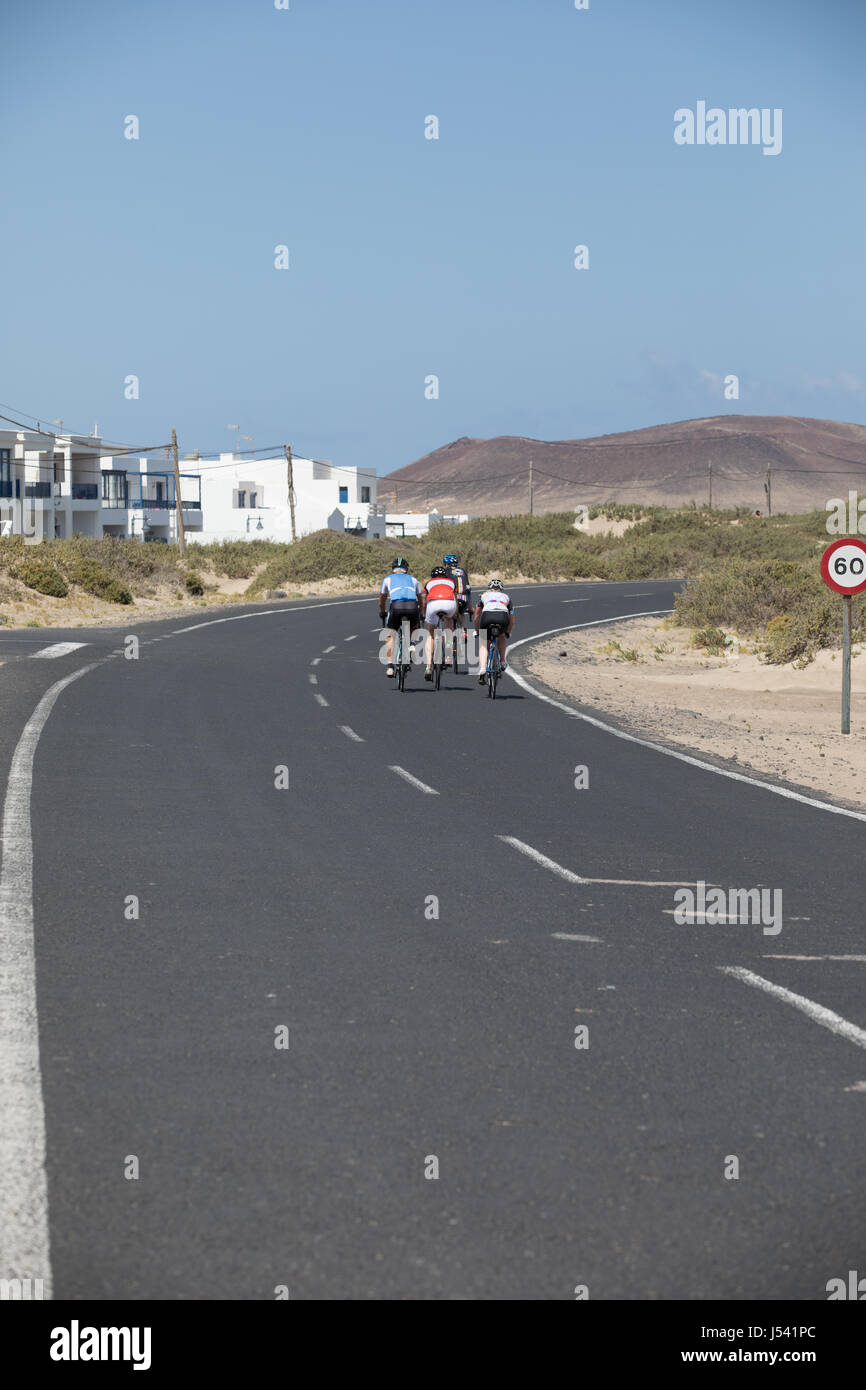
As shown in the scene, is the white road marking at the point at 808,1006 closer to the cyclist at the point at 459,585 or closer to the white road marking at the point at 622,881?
the white road marking at the point at 622,881

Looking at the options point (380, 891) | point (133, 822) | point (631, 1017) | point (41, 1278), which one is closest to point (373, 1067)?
point (631, 1017)

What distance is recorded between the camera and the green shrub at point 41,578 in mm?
45312

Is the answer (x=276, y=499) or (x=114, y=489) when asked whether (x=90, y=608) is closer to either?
(x=114, y=489)

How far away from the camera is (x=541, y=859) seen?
996 centimetres

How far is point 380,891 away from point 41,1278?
489 cm

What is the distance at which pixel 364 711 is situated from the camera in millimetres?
19594

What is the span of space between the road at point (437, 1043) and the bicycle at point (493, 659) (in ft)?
24.9

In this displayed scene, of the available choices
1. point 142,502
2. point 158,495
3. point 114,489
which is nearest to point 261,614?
point 114,489

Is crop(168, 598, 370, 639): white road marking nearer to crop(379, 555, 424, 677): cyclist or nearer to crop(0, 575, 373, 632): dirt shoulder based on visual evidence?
crop(0, 575, 373, 632): dirt shoulder

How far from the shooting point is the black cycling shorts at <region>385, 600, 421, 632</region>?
70.0 ft

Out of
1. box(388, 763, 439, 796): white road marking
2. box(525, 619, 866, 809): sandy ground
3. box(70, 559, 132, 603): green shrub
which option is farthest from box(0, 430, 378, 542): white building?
box(388, 763, 439, 796): white road marking

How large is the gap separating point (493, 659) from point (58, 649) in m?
11.3

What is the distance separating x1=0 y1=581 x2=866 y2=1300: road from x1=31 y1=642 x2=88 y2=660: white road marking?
14750mm
